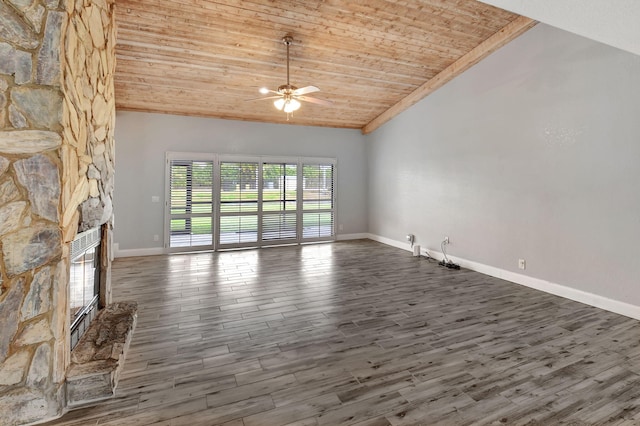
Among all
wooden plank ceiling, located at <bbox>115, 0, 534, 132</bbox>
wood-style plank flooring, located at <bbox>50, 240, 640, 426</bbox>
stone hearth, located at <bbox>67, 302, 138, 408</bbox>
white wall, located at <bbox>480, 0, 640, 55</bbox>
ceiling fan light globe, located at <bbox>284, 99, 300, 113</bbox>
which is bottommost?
wood-style plank flooring, located at <bbox>50, 240, 640, 426</bbox>

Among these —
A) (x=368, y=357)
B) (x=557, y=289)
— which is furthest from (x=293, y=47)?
(x=557, y=289)

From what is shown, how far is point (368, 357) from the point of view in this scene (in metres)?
2.42

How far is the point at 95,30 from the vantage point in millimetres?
2389

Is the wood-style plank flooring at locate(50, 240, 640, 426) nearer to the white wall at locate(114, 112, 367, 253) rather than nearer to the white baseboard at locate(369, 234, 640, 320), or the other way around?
the white baseboard at locate(369, 234, 640, 320)

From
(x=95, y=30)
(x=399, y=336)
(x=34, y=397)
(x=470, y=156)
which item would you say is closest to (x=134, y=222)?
(x=95, y=30)

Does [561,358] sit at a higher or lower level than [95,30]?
lower

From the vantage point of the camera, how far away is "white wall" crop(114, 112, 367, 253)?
5.99 metres

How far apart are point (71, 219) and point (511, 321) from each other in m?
3.98

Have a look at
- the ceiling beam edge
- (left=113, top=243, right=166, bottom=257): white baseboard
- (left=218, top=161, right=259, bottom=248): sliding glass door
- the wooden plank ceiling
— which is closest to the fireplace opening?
the wooden plank ceiling

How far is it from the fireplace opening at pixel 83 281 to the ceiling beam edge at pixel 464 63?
5767 mm

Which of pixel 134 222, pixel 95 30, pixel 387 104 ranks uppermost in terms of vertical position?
pixel 387 104

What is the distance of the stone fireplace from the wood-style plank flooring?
1.10 feet

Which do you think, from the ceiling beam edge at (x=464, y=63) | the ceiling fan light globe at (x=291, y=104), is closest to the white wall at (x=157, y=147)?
the ceiling beam edge at (x=464, y=63)

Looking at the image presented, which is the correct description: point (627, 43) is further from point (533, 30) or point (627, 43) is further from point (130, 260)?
point (130, 260)
